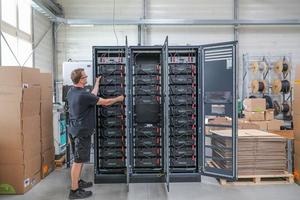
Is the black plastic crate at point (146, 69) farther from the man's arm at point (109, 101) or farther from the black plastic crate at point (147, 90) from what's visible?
the man's arm at point (109, 101)

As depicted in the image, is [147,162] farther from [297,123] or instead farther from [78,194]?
[297,123]

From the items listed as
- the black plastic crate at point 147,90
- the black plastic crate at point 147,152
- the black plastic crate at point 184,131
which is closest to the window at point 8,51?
the black plastic crate at point 147,90

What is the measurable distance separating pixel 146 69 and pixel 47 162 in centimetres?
238

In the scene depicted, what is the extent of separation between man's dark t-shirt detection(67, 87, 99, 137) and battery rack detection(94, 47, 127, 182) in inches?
26.2

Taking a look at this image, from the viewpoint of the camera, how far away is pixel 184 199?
14.0 ft

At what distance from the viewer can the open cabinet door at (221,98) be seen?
4656 mm

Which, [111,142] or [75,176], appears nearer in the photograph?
[75,176]

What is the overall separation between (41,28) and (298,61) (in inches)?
294

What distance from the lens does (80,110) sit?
172 inches

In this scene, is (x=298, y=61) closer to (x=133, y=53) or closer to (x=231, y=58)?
(x=231, y=58)

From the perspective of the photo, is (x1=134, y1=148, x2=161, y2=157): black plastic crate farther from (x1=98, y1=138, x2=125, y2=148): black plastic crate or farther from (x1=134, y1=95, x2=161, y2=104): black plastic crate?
(x1=134, y1=95, x2=161, y2=104): black plastic crate

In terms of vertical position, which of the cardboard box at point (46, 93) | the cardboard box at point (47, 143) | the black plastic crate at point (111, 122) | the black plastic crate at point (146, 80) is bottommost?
the cardboard box at point (47, 143)

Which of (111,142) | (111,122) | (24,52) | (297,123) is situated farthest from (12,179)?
(297,123)

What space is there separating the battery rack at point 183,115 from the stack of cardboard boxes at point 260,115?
11.6 feet
